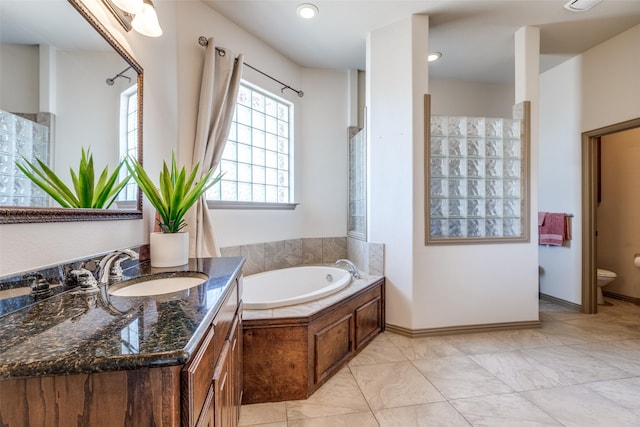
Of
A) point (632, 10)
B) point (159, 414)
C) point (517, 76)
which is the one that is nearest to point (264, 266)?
point (159, 414)

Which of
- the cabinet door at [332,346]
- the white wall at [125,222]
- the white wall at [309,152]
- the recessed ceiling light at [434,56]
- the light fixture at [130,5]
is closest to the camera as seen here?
the white wall at [125,222]

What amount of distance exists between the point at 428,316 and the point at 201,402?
210cm

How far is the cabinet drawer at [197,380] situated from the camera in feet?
1.84

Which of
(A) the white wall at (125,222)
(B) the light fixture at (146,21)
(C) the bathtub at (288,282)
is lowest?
(C) the bathtub at (288,282)

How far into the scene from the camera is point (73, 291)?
923mm

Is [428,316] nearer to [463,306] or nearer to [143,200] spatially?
[463,306]

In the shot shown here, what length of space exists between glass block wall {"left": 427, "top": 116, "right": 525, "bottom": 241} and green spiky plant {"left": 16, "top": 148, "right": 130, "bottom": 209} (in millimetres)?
2157

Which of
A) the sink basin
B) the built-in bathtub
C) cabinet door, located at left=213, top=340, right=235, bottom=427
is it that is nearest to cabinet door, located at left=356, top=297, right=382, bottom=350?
the built-in bathtub

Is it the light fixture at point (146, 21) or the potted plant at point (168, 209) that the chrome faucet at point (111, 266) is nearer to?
the potted plant at point (168, 209)

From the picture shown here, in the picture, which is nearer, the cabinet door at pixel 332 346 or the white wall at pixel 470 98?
the cabinet door at pixel 332 346

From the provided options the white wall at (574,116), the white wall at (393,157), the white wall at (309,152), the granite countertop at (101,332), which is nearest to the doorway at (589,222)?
the white wall at (574,116)

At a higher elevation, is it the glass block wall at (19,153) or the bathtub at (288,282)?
the glass block wall at (19,153)

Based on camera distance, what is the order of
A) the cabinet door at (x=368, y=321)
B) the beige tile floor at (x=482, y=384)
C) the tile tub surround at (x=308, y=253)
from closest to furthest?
the beige tile floor at (x=482, y=384)
the cabinet door at (x=368, y=321)
the tile tub surround at (x=308, y=253)

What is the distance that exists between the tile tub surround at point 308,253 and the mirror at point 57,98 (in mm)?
1213
